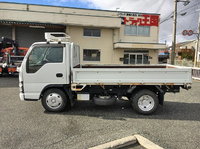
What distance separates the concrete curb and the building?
14870 millimetres

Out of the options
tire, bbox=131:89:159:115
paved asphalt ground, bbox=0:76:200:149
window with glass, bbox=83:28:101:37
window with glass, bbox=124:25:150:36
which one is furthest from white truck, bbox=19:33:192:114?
window with glass, bbox=124:25:150:36

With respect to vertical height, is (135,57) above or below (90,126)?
above

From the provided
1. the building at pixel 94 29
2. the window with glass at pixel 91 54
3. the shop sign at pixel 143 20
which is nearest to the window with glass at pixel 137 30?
the building at pixel 94 29

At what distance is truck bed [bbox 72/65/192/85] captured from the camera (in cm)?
500

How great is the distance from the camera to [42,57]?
5102 mm

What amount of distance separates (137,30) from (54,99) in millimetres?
16557

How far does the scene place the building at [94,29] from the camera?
1612cm

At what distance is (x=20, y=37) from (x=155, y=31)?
52.4ft

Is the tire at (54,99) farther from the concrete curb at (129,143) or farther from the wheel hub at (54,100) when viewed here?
the concrete curb at (129,143)

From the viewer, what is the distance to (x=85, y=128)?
4270 millimetres

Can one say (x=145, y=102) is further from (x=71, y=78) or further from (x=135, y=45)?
(x=135, y=45)

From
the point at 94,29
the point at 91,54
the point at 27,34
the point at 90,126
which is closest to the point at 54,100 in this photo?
the point at 90,126

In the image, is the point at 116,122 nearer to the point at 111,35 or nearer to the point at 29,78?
the point at 29,78

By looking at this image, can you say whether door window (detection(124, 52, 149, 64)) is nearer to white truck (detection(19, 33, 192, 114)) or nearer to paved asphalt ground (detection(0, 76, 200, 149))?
paved asphalt ground (detection(0, 76, 200, 149))
